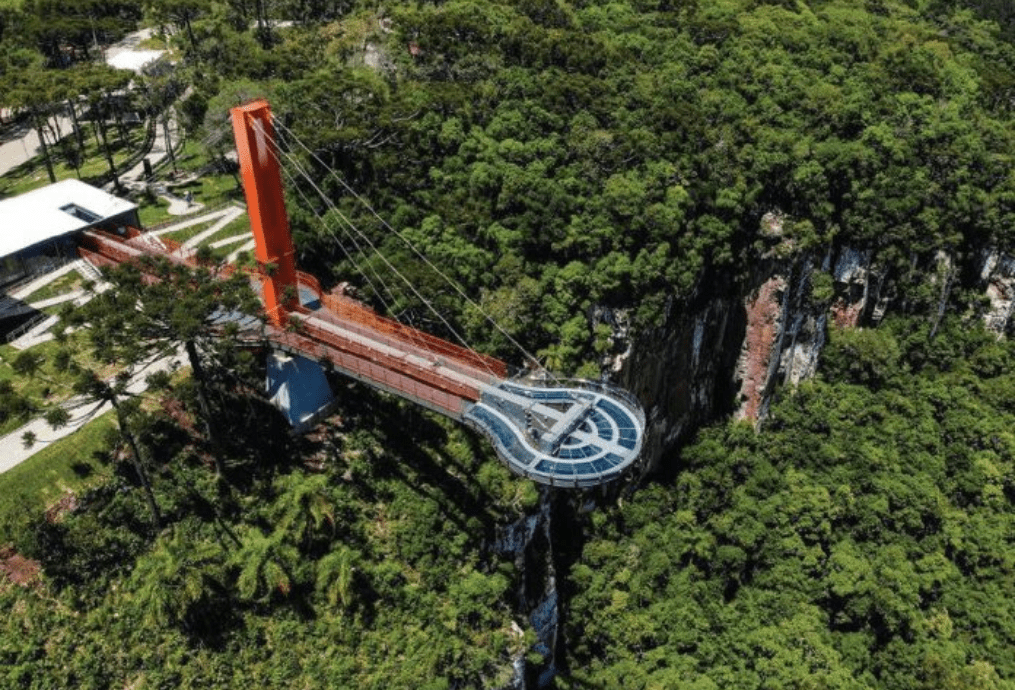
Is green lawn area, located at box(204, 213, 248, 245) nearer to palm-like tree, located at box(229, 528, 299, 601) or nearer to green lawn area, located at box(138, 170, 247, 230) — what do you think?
green lawn area, located at box(138, 170, 247, 230)

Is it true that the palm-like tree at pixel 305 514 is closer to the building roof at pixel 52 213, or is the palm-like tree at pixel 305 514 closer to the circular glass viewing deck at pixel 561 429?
the circular glass viewing deck at pixel 561 429

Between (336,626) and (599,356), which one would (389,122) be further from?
(336,626)

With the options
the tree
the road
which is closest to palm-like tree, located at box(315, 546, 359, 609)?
the tree

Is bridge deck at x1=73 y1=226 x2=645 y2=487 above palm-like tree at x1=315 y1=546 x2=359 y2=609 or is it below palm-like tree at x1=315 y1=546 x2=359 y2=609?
above

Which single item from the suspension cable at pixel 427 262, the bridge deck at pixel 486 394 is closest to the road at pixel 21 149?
the suspension cable at pixel 427 262

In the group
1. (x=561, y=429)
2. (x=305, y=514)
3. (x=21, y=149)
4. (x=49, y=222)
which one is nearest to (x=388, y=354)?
(x=305, y=514)

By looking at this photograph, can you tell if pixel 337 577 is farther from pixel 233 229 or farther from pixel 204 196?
pixel 204 196
